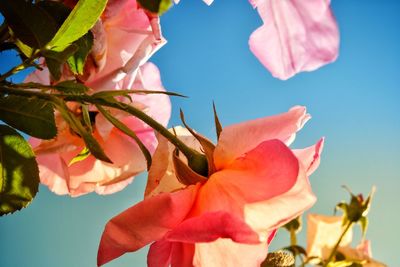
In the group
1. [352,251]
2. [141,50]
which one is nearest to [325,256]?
[352,251]

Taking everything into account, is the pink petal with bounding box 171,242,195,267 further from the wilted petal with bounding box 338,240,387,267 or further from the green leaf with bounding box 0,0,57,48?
the wilted petal with bounding box 338,240,387,267

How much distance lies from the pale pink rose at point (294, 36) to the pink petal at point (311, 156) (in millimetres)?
53

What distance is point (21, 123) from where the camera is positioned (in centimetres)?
22

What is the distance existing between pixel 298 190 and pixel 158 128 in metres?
0.06

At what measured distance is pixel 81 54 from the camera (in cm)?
24

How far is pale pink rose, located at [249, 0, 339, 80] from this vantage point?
0.16 m

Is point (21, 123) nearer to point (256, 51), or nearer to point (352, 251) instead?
point (256, 51)

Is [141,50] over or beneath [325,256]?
over

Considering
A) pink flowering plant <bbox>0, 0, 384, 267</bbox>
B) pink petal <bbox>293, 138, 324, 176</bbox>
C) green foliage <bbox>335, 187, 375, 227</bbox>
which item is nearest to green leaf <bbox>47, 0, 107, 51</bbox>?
pink flowering plant <bbox>0, 0, 384, 267</bbox>

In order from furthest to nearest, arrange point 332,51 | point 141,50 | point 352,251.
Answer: point 352,251, point 141,50, point 332,51

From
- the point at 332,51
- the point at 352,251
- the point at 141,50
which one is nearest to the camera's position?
the point at 332,51

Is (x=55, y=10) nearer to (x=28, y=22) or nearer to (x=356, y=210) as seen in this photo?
(x=28, y=22)

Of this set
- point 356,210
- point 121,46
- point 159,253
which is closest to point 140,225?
point 159,253

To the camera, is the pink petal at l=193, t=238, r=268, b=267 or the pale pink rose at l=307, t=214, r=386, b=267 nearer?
the pink petal at l=193, t=238, r=268, b=267
